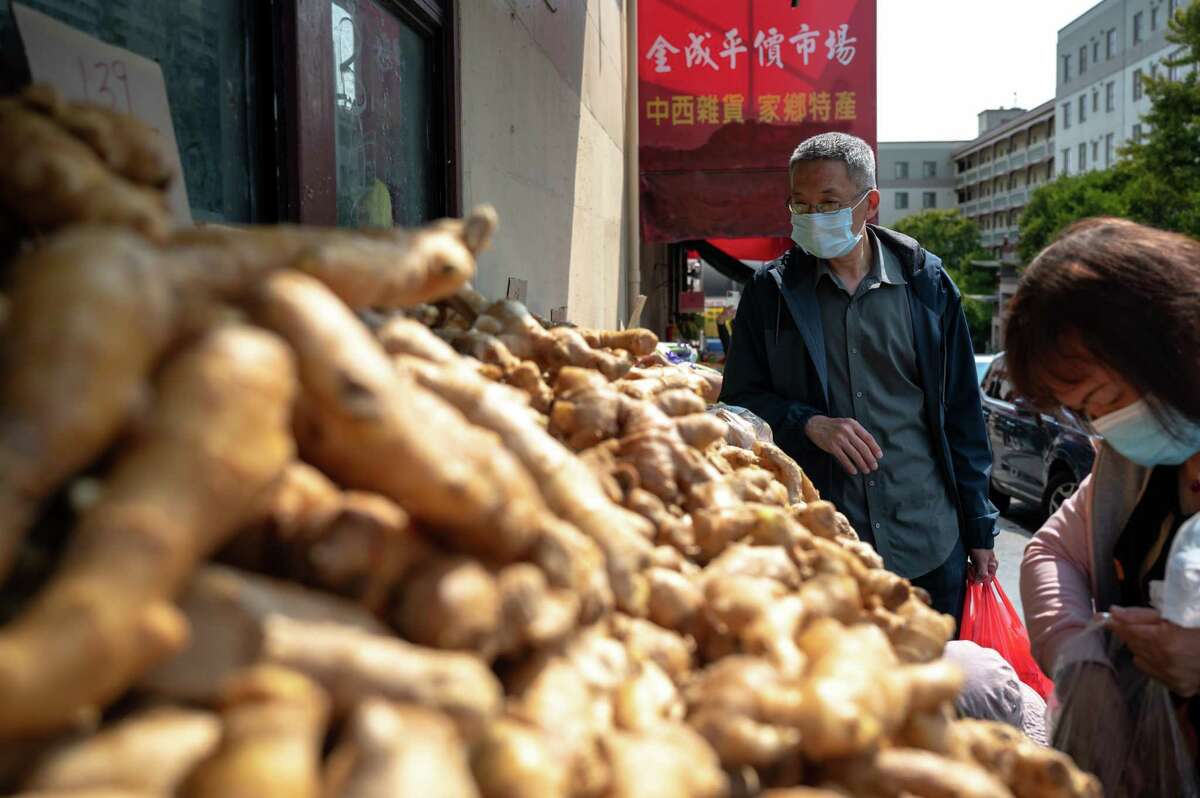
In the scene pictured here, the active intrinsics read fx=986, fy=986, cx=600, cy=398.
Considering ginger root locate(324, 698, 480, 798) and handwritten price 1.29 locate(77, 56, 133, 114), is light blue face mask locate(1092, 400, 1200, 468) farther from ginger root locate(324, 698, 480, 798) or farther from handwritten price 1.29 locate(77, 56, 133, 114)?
handwritten price 1.29 locate(77, 56, 133, 114)

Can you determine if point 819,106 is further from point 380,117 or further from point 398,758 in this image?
point 398,758

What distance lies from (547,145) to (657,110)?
3132 millimetres

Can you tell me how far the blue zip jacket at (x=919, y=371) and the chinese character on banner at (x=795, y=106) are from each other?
15.9ft

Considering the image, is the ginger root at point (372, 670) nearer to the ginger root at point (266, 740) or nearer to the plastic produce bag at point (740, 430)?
the ginger root at point (266, 740)

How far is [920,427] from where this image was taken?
11.1ft

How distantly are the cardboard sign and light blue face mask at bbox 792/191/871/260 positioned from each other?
82.0 inches

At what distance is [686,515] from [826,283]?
195 centimetres

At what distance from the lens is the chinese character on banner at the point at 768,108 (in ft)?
26.5

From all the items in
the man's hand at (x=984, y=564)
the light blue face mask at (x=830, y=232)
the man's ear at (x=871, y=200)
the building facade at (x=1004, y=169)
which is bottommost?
the man's hand at (x=984, y=564)

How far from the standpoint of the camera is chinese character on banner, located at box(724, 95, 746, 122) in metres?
8.09

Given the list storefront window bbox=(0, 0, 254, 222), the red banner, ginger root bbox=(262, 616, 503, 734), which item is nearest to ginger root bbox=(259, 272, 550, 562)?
ginger root bbox=(262, 616, 503, 734)

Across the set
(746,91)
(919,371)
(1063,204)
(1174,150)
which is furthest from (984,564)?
(1063,204)

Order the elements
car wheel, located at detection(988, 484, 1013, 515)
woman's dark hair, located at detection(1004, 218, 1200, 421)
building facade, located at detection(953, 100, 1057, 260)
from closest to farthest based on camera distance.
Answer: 1. woman's dark hair, located at detection(1004, 218, 1200, 421)
2. car wheel, located at detection(988, 484, 1013, 515)
3. building facade, located at detection(953, 100, 1057, 260)

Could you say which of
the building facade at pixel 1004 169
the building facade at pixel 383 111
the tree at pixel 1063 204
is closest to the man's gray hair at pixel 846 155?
the building facade at pixel 383 111
